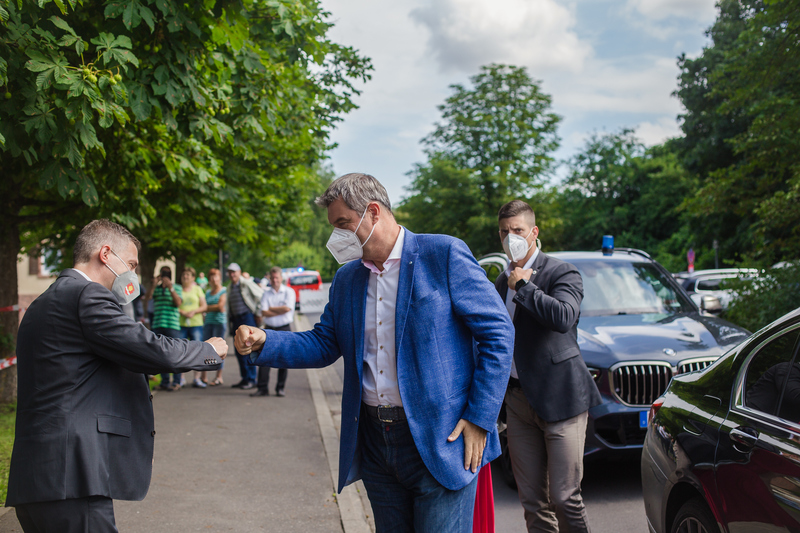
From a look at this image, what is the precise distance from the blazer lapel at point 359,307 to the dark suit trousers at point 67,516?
115 centimetres

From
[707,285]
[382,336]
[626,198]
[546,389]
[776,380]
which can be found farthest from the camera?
[626,198]

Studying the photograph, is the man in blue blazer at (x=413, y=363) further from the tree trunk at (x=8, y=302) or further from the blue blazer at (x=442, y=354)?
the tree trunk at (x=8, y=302)

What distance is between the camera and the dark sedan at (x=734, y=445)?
2.46 m

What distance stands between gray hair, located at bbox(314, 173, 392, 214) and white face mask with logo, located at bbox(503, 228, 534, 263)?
140 centimetres

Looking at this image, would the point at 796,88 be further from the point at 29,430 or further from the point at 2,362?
the point at 2,362

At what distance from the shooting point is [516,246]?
3926mm

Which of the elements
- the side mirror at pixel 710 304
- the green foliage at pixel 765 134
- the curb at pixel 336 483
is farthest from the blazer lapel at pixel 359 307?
the green foliage at pixel 765 134

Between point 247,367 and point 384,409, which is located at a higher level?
point 384,409

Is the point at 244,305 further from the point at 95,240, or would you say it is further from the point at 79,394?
the point at 79,394

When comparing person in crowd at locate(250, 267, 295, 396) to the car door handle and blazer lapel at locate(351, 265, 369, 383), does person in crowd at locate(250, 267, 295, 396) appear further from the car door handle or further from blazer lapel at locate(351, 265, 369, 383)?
the car door handle

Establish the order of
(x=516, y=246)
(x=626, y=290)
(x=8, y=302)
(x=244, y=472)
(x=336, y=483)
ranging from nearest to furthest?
(x=516, y=246)
(x=336, y=483)
(x=244, y=472)
(x=626, y=290)
(x=8, y=302)

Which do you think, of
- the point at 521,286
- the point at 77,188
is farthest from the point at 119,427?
the point at 77,188

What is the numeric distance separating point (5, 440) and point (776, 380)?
684 centimetres

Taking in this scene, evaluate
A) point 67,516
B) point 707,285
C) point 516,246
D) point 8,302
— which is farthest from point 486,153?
point 67,516
